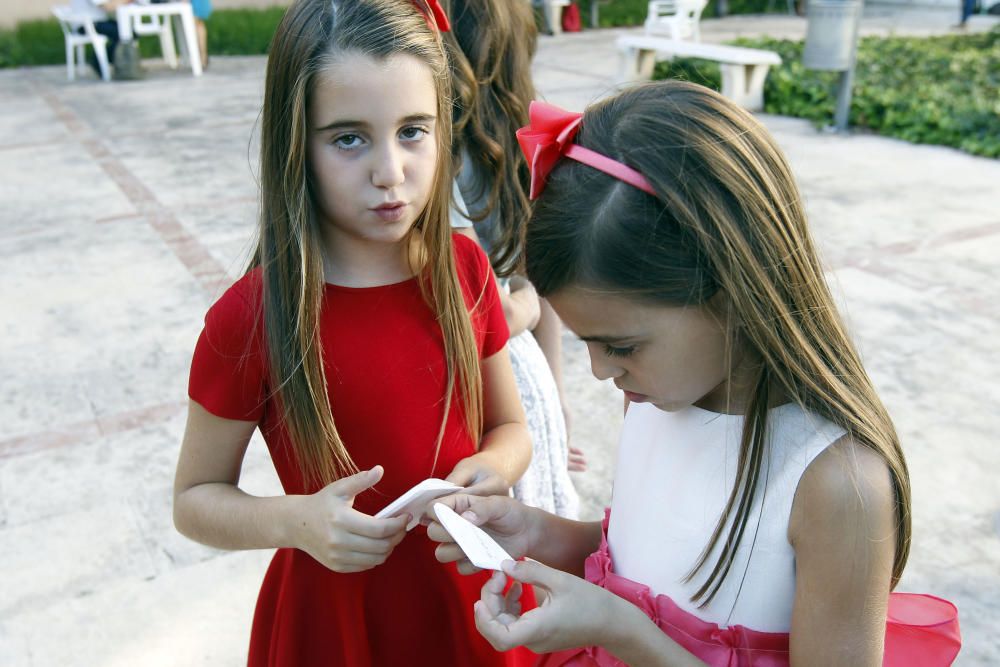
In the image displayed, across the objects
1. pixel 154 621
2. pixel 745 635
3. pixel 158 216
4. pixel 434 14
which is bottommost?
pixel 154 621

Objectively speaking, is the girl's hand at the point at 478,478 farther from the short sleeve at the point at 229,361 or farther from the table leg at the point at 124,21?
the table leg at the point at 124,21

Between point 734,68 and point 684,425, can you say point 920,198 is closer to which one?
point 734,68

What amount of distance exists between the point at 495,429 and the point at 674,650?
0.53m

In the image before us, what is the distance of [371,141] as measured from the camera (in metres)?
1.33

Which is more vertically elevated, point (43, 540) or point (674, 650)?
point (674, 650)

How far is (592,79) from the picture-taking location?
32.5 feet

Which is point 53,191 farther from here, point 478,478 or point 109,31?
point 478,478

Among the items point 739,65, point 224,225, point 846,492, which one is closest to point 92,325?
point 224,225

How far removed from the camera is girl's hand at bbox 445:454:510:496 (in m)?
1.39

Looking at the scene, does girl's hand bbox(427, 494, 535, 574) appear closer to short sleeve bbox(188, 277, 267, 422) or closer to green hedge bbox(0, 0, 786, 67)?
short sleeve bbox(188, 277, 267, 422)

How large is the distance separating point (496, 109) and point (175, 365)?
2.23 metres

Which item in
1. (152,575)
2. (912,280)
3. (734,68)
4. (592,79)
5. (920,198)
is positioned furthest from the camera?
(592,79)

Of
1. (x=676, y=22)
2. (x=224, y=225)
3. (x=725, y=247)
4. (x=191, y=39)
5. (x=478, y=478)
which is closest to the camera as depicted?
(x=725, y=247)

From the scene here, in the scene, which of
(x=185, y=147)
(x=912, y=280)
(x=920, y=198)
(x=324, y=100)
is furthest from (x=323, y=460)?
(x=185, y=147)
